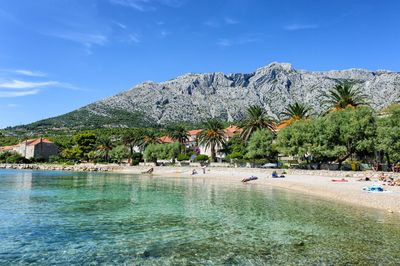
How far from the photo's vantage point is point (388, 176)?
132ft

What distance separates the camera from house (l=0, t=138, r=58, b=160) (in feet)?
451

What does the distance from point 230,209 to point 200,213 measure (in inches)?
115

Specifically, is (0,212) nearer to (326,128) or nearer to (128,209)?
(128,209)

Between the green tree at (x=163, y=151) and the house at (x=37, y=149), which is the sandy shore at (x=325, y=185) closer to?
the green tree at (x=163, y=151)

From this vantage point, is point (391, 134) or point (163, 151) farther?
point (163, 151)

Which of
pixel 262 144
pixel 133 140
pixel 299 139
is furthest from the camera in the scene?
pixel 133 140

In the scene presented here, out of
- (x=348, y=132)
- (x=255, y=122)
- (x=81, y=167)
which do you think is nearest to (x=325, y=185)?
(x=348, y=132)

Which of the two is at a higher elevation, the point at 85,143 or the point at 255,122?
the point at 255,122

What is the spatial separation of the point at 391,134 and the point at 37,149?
434 ft

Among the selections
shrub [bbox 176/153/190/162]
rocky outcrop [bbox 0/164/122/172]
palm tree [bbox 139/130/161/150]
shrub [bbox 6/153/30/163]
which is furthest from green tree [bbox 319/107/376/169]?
shrub [bbox 6/153/30/163]

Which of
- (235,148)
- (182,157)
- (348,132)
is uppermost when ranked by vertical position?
(348,132)

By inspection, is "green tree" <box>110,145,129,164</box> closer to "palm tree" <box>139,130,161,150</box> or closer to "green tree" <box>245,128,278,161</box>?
"palm tree" <box>139,130,161,150</box>

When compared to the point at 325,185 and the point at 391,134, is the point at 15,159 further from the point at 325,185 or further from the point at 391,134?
the point at 391,134

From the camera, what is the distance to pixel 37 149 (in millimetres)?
137875
